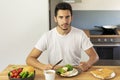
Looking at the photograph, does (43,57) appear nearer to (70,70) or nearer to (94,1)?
(70,70)

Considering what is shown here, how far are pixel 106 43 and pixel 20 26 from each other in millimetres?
1248

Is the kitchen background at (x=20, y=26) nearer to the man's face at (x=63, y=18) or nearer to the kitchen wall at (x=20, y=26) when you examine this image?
the kitchen wall at (x=20, y=26)

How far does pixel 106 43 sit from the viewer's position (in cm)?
348

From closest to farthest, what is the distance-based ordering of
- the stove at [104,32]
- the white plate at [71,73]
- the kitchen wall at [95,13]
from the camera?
the white plate at [71,73]
the stove at [104,32]
the kitchen wall at [95,13]

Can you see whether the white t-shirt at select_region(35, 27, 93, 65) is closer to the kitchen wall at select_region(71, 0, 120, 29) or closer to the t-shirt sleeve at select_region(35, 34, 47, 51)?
the t-shirt sleeve at select_region(35, 34, 47, 51)

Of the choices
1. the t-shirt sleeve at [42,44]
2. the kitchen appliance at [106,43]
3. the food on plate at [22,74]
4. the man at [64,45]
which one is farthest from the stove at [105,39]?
the food on plate at [22,74]

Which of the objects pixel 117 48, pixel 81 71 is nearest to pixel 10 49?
pixel 81 71

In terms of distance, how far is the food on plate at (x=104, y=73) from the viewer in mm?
1841

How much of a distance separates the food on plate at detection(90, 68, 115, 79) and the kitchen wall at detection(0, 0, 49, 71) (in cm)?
115

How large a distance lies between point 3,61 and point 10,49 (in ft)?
0.57

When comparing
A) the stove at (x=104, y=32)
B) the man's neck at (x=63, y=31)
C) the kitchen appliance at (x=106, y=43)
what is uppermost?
the man's neck at (x=63, y=31)

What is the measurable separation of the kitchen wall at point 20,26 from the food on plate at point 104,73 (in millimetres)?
1153

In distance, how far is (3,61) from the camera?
3.04 m

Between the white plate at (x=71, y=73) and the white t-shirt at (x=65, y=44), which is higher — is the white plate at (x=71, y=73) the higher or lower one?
the lower one
